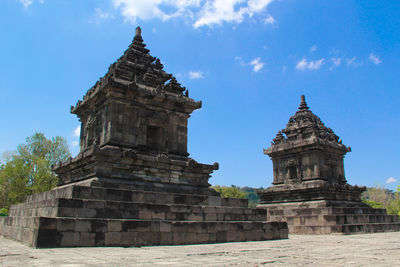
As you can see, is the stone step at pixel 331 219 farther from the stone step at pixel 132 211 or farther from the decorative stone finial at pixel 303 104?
the decorative stone finial at pixel 303 104

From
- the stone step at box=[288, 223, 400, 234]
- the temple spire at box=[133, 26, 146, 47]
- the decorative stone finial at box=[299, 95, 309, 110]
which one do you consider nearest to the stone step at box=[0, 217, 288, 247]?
the stone step at box=[288, 223, 400, 234]

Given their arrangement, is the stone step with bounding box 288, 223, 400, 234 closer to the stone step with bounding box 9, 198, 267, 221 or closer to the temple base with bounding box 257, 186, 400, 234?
the temple base with bounding box 257, 186, 400, 234

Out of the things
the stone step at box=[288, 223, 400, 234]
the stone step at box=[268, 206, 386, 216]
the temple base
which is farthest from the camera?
the stone step at box=[268, 206, 386, 216]

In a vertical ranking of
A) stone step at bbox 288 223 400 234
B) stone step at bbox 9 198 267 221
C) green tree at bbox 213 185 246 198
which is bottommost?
stone step at bbox 288 223 400 234

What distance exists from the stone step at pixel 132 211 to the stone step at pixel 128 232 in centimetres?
71

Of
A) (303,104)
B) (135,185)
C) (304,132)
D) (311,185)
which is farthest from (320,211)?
(135,185)

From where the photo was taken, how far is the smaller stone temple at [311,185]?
2073 cm

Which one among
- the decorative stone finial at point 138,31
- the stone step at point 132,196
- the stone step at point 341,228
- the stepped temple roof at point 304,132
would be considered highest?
the decorative stone finial at point 138,31

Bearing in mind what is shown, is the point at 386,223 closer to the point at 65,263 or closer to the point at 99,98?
the point at 99,98

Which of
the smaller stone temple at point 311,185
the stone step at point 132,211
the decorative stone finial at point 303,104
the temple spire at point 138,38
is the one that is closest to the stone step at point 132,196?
the stone step at point 132,211

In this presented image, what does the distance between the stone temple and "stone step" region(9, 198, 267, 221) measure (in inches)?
1.3

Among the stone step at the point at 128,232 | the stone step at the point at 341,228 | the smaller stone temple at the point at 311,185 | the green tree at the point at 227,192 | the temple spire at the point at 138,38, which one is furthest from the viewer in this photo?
the green tree at the point at 227,192

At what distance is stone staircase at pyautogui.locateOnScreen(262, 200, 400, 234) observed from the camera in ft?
63.0

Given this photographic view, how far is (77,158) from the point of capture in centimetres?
1485
